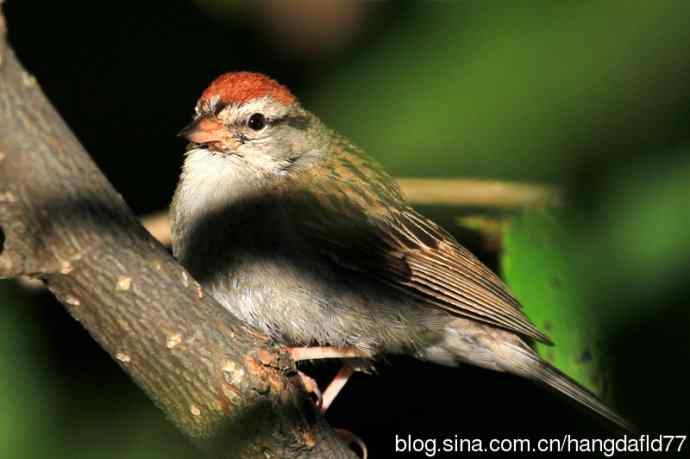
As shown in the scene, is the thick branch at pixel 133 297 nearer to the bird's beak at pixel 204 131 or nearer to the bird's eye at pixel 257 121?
the bird's beak at pixel 204 131

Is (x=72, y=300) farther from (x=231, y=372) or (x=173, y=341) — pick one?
(x=231, y=372)

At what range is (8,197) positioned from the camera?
1753 millimetres

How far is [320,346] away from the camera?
10.8ft

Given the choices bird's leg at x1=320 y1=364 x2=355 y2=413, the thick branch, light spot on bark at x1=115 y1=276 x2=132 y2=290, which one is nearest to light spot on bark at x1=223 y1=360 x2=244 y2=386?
the thick branch

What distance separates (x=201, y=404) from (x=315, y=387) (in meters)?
1.07

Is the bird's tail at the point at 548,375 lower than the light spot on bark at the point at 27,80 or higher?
higher

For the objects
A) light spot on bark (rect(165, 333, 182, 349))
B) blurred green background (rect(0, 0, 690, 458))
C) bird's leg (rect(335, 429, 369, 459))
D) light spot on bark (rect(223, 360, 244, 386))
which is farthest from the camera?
bird's leg (rect(335, 429, 369, 459))

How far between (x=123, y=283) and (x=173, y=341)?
21cm

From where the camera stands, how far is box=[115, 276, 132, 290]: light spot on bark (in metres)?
1.93

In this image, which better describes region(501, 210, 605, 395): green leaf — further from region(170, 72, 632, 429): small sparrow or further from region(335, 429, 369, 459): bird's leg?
region(335, 429, 369, 459): bird's leg

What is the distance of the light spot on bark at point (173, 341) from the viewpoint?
80.8 inches

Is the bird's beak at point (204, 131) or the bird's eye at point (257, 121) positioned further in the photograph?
the bird's eye at point (257, 121)

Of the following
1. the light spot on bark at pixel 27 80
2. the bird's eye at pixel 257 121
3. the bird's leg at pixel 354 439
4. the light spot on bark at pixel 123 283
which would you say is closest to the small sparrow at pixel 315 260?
the bird's eye at pixel 257 121

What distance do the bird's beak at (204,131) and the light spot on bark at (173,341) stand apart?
1.27 meters
